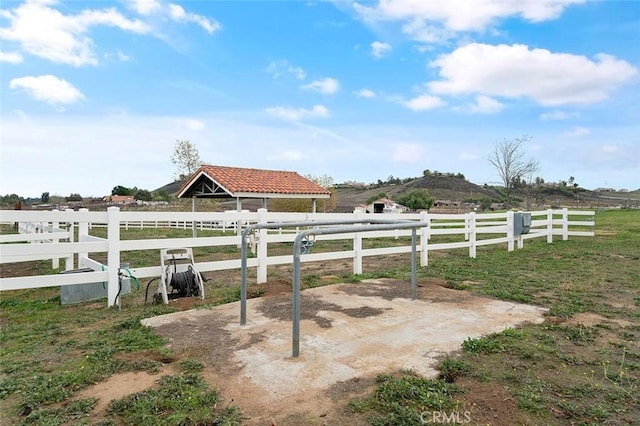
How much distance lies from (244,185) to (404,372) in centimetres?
1230

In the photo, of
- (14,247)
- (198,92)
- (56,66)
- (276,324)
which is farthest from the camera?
(198,92)

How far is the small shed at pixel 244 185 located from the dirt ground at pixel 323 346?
9237 millimetres

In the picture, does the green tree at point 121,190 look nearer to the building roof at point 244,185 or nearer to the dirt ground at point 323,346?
the building roof at point 244,185

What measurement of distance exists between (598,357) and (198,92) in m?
12.7

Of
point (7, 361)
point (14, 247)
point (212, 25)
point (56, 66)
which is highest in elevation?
point (212, 25)

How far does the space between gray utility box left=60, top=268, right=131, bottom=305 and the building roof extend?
27.6 ft

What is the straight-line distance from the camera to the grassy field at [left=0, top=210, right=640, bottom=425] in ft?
7.07

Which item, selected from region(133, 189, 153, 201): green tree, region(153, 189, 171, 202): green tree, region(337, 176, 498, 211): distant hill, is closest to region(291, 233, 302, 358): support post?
region(153, 189, 171, 202): green tree

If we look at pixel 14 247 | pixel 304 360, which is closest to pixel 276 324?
pixel 304 360

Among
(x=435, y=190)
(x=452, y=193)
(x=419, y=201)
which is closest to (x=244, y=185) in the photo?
(x=419, y=201)

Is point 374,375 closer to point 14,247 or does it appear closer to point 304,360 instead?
point 304,360

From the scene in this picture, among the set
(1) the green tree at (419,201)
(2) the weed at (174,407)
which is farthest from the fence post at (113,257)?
(1) the green tree at (419,201)

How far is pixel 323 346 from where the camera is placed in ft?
10.5

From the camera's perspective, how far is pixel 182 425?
2.01 meters
